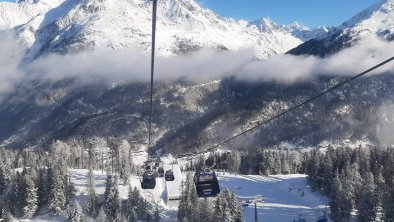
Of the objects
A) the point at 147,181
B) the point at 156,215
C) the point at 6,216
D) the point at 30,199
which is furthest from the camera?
the point at 30,199

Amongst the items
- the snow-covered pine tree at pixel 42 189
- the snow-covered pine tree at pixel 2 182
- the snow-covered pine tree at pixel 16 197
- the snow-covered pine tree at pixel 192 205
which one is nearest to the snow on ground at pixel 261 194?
the snow-covered pine tree at pixel 42 189

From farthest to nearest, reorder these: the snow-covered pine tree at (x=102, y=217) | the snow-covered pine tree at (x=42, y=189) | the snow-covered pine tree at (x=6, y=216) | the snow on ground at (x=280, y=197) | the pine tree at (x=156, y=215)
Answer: the snow-covered pine tree at (x=42, y=189)
the snow on ground at (x=280, y=197)
the pine tree at (x=156, y=215)
the snow-covered pine tree at (x=6, y=216)
the snow-covered pine tree at (x=102, y=217)

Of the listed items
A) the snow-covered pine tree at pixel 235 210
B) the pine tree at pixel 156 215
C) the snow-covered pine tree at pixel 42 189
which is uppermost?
the snow-covered pine tree at pixel 42 189

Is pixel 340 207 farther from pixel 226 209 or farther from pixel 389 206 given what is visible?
pixel 226 209

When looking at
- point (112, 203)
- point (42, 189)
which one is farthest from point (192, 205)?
point (42, 189)

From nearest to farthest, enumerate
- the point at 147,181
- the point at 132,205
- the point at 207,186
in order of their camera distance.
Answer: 1. the point at 207,186
2. the point at 147,181
3. the point at 132,205

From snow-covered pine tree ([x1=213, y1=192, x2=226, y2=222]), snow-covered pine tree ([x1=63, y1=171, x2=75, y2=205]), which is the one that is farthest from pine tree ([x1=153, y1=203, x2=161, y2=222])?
snow-covered pine tree ([x1=63, y1=171, x2=75, y2=205])

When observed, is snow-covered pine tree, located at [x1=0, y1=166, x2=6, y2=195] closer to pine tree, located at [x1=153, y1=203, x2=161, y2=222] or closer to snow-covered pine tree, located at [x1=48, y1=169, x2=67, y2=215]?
snow-covered pine tree, located at [x1=48, y1=169, x2=67, y2=215]

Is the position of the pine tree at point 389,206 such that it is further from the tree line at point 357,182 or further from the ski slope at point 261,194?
the ski slope at point 261,194

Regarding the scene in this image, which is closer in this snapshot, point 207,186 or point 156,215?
point 207,186

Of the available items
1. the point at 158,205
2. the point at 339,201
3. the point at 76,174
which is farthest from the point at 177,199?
A: the point at 339,201
